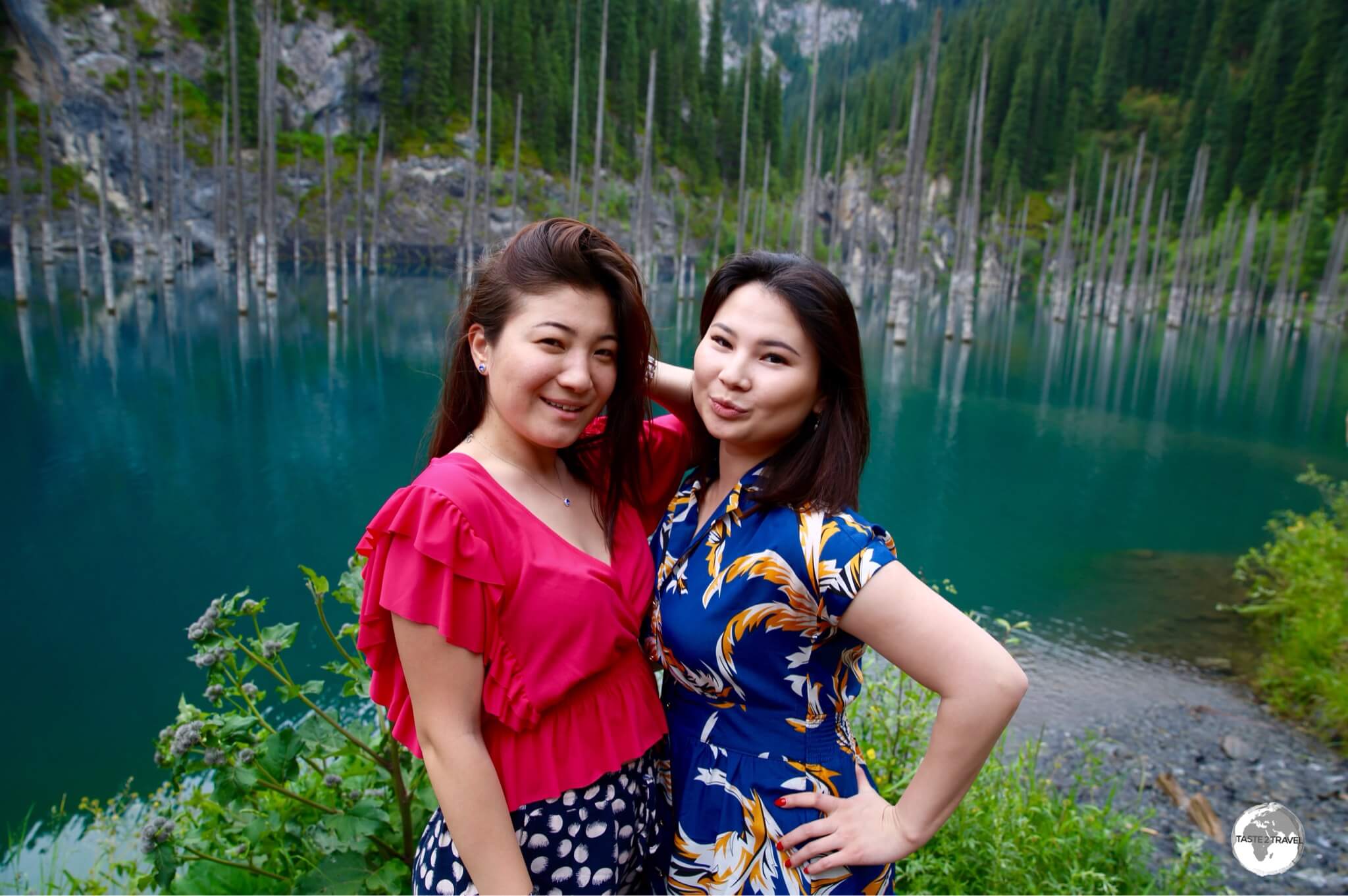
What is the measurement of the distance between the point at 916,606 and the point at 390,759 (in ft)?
5.10

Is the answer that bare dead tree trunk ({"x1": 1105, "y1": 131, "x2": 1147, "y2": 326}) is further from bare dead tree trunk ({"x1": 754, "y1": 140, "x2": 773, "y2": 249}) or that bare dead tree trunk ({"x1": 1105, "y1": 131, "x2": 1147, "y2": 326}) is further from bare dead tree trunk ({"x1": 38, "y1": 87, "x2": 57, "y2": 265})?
bare dead tree trunk ({"x1": 38, "y1": 87, "x2": 57, "y2": 265})

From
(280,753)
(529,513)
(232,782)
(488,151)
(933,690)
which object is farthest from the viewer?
(488,151)

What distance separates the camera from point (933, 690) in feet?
3.91

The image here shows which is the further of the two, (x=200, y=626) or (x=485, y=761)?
(x=200, y=626)

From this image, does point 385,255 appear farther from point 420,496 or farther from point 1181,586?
point 420,496

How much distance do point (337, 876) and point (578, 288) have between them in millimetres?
1579

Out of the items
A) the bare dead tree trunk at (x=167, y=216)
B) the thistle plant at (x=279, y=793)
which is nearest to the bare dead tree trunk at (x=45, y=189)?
the bare dead tree trunk at (x=167, y=216)

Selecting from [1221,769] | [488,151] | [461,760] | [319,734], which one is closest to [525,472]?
[461,760]

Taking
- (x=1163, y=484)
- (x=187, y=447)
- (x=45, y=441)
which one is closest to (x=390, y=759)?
(x=187, y=447)

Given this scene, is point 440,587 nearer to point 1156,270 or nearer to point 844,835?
point 844,835

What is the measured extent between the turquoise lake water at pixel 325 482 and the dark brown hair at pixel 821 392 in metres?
0.71

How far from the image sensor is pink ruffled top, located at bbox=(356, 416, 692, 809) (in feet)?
4.14

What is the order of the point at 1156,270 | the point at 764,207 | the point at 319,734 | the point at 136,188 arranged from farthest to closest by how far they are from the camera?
the point at 1156,270 → the point at 764,207 → the point at 136,188 → the point at 319,734

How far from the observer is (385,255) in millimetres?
43969
